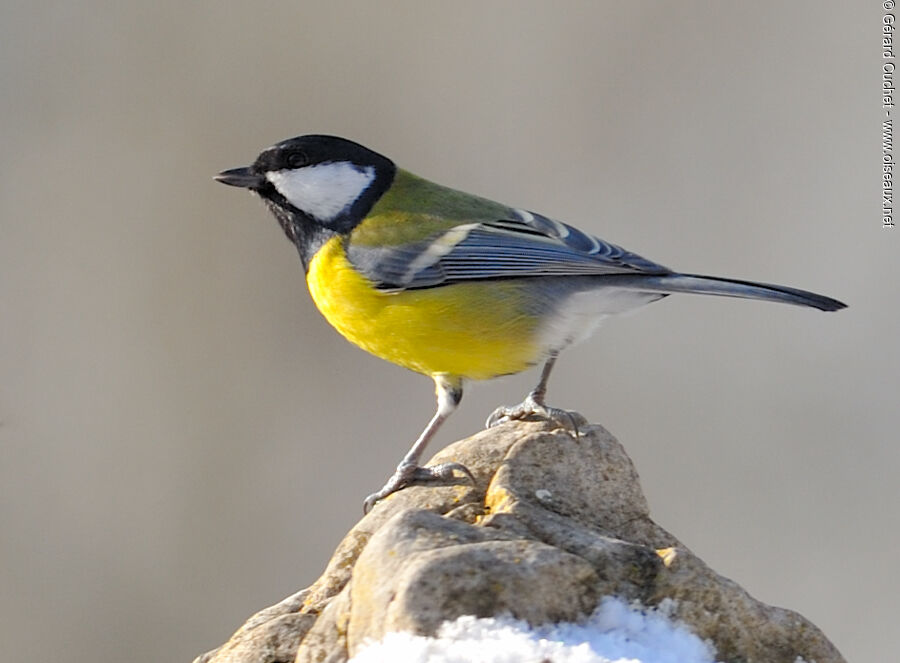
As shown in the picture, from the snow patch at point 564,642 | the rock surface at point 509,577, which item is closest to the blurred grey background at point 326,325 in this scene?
the rock surface at point 509,577

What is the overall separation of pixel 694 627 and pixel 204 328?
4.00 meters

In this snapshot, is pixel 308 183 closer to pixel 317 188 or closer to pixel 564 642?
pixel 317 188

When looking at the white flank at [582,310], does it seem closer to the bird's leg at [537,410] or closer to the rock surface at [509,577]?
the bird's leg at [537,410]

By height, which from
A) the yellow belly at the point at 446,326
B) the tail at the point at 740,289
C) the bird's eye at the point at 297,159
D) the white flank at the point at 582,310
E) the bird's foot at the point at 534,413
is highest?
the tail at the point at 740,289

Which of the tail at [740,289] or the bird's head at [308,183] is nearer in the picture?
the tail at [740,289]

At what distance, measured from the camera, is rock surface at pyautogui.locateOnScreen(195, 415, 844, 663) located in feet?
6.63

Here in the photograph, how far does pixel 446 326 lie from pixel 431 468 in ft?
1.97

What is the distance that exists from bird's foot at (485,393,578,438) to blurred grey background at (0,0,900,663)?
2021mm

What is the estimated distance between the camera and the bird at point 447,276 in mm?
3340

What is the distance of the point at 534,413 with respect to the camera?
3230 millimetres

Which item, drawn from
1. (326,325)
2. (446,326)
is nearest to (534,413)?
(446,326)

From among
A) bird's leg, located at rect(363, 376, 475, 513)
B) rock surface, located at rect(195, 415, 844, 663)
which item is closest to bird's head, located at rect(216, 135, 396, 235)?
bird's leg, located at rect(363, 376, 475, 513)

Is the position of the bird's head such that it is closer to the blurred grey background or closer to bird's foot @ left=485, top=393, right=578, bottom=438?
bird's foot @ left=485, top=393, right=578, bottom=438

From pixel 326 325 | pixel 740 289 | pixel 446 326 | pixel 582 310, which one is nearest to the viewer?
pixel 740 289
